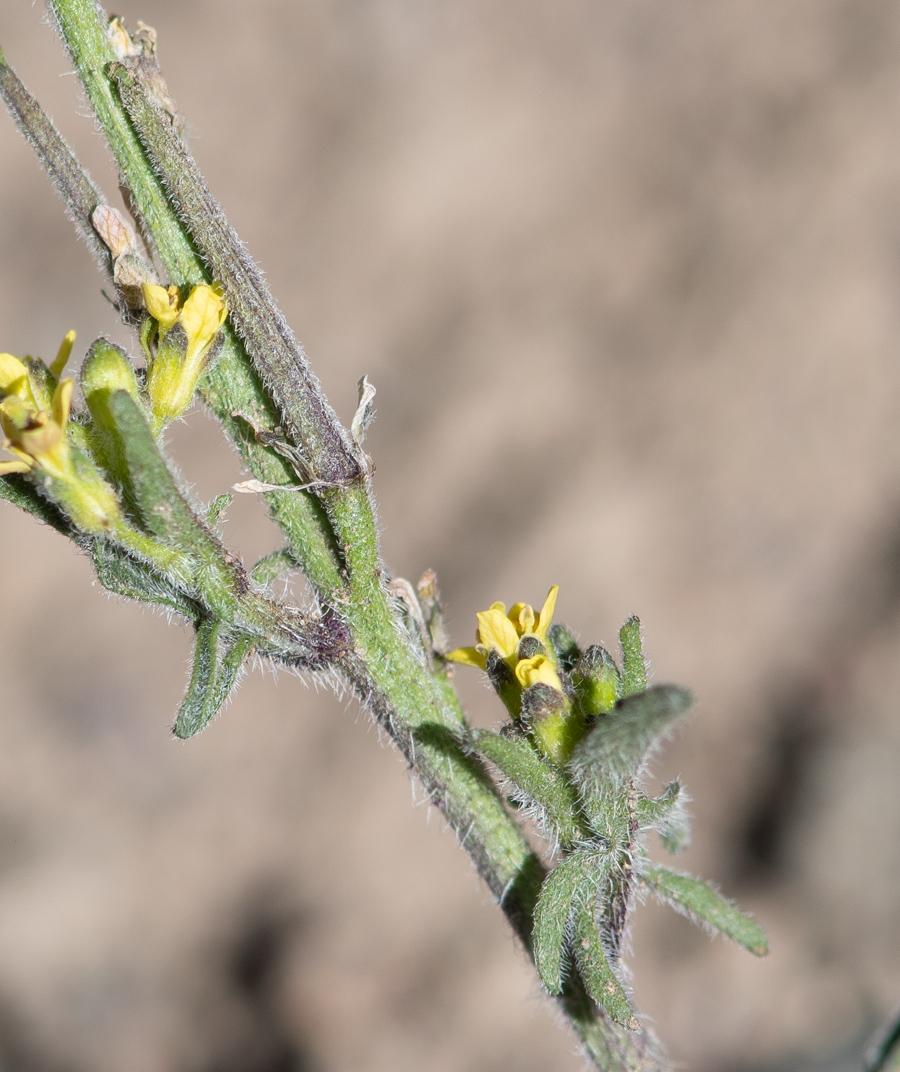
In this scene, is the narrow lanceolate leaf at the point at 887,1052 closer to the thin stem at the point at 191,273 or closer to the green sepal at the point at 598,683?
the green sepal at the point at 598,683

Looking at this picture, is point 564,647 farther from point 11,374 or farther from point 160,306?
point 11,374

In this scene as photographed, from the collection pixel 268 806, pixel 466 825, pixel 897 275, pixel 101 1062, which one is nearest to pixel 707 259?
pixel 897 275

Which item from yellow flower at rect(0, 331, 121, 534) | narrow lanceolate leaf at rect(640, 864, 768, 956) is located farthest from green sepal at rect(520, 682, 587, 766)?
yellow flower at rect(0, 331, 121, 534)

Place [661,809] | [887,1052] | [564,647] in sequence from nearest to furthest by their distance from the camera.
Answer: [661,809]
[887,1052]
[564,647]

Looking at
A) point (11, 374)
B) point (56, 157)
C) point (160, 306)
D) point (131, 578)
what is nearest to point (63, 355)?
point (11, 374)

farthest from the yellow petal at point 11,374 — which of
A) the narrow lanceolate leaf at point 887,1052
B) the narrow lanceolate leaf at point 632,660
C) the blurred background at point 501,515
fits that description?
the blurred background at point 501,515
